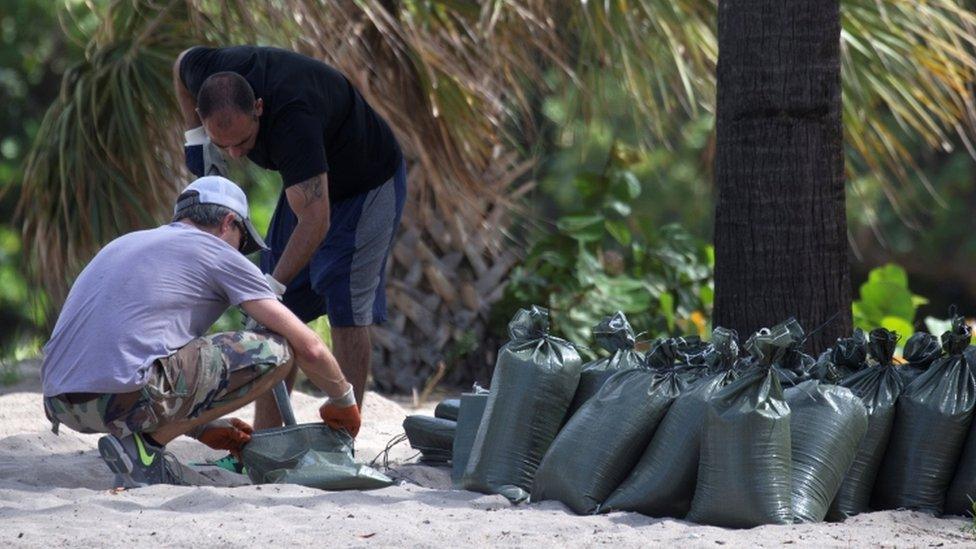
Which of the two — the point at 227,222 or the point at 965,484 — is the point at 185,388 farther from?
the point at 965,484

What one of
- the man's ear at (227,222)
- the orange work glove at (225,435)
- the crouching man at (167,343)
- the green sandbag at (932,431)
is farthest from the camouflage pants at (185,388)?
the green sandbag at (932,431)

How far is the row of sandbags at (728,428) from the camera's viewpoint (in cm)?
318

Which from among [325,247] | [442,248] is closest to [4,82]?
[442,248]

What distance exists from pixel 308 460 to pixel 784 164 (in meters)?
1.60

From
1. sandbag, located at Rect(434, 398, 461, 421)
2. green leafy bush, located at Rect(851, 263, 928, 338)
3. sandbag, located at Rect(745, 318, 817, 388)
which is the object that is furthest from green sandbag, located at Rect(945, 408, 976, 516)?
green leafy bush, located at Rect(851, 263, 928, 338)

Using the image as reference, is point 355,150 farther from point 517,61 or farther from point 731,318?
point 517,61

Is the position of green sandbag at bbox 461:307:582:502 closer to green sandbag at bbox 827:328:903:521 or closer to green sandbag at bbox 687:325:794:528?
green sandbag at bbox 687:325:794:528

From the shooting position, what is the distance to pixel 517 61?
609cm

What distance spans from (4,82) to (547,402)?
38.0 ft

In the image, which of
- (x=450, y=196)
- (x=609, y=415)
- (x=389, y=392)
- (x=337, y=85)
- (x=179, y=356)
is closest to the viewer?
(x=609, y=415)

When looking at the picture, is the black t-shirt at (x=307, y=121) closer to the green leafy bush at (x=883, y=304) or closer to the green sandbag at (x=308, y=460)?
the green sandbag at (x=308, y=460)

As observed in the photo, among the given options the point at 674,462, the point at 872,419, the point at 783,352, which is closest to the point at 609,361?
the point at 674,462

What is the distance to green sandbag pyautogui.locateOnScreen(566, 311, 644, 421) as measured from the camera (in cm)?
365

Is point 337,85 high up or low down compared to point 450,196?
up
